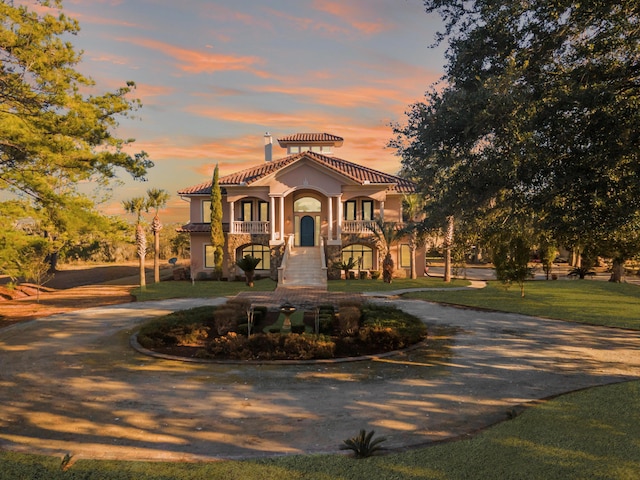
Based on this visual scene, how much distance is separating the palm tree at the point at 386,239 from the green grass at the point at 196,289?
8241 millimetres

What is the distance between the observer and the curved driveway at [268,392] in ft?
25.1

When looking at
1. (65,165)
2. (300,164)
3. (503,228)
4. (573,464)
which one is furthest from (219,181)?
(573,464)

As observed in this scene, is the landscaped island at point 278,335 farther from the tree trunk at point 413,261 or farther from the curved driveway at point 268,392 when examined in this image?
the tree trunk at point 413,261

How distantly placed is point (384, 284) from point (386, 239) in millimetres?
3829

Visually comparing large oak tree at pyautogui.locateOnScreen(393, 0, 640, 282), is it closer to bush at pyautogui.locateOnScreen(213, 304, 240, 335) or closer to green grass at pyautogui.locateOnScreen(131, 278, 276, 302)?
bush at pyautogui.locateOnScreen(213, 304, 240, 335)

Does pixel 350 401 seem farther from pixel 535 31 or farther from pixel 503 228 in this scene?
pixel 535 31

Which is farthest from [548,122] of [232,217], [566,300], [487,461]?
[232,217]

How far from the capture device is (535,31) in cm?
1110

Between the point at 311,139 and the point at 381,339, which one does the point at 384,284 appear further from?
the point at 381,339

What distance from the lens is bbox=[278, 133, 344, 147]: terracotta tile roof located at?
4016 centimetres

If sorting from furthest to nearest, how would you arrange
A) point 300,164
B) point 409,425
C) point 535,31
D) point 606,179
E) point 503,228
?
point 300,164, point 503,228, point 535,31, point 606,179, point 409,425

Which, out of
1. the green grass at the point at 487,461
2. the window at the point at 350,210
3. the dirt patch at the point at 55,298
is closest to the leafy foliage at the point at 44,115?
the dirt patch at the point at 55,298

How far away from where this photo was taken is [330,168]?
33.7m

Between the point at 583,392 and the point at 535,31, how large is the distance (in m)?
8.67
